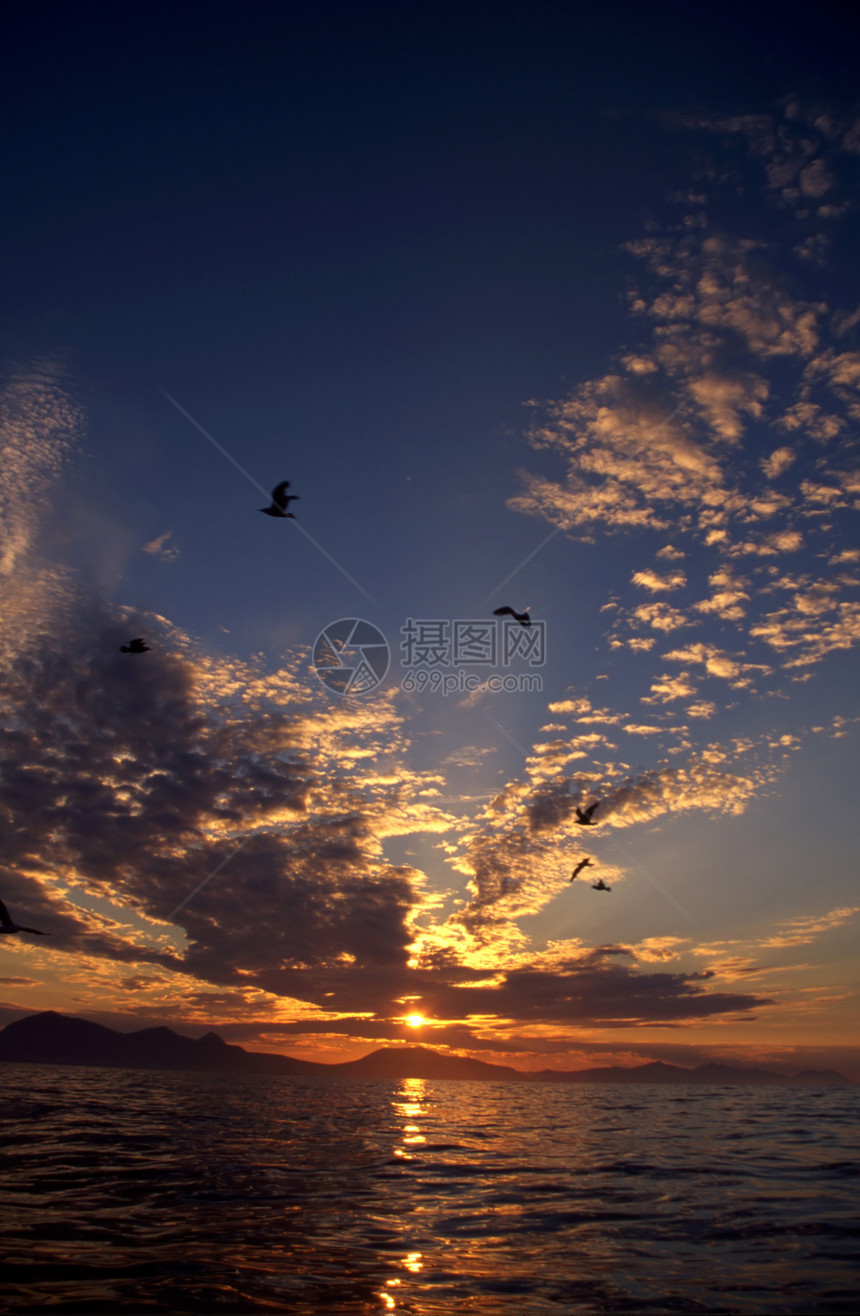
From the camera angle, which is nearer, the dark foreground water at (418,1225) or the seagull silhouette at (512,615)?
the dark foreground water at (418,1225)

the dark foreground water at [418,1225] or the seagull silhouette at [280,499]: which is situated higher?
the seagull silhouette at [280,499]

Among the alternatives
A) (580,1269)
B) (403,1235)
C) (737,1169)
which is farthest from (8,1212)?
(737,1169)

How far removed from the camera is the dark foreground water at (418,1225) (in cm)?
1121

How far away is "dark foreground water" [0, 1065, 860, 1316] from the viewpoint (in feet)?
36.8

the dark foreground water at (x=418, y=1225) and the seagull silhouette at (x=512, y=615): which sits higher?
the seagull silhouette at (x=512, y=615)

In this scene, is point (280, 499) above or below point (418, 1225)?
above

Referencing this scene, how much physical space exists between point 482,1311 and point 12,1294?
23.6ft

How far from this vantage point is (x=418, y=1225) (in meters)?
15.9

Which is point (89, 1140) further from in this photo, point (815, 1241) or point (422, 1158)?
point (815, 1241)

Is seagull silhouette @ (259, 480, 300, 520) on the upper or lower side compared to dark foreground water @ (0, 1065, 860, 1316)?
upper

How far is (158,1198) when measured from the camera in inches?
685

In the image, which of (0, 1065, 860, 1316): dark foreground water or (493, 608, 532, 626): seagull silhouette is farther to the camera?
(493, 608, 532, 626): seagull silhouette

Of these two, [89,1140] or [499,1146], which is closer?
[89,1140]

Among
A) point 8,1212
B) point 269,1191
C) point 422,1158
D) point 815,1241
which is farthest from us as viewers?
point 422,1158
